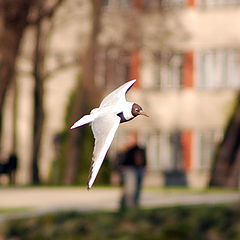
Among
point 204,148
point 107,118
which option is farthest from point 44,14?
point 107,118

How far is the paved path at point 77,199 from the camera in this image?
106 ft

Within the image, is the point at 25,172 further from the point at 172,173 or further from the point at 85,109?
the point at 85,109

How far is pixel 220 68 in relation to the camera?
53094mm

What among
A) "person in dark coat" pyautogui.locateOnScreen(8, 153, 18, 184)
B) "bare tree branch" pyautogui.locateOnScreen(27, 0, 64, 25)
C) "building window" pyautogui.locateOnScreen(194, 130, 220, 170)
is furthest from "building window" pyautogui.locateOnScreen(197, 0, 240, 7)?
"bare tree branch" pyautogui.locateOnScreen(27, 0, 64, 25)

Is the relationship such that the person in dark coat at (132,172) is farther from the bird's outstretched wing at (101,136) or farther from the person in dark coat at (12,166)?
the person in dark coat at (12,166)

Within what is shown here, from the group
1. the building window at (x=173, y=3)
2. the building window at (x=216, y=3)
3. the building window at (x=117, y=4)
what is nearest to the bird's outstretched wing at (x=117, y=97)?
the building window at (x=173, y=3)

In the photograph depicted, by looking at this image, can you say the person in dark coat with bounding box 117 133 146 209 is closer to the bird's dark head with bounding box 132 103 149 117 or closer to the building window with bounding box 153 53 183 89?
the building window with bounding box 153 53 183 89

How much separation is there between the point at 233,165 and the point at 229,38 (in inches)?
323

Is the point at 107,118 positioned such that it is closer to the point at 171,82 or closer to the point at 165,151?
the point at 165,151

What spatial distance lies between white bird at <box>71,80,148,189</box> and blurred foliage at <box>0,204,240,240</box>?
861 inches

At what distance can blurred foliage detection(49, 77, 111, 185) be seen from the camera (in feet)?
153

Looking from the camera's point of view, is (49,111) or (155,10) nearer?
(155,10)

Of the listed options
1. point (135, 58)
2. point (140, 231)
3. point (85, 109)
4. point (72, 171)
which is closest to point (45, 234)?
point (140, 231)

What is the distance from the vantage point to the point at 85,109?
4428 cm
